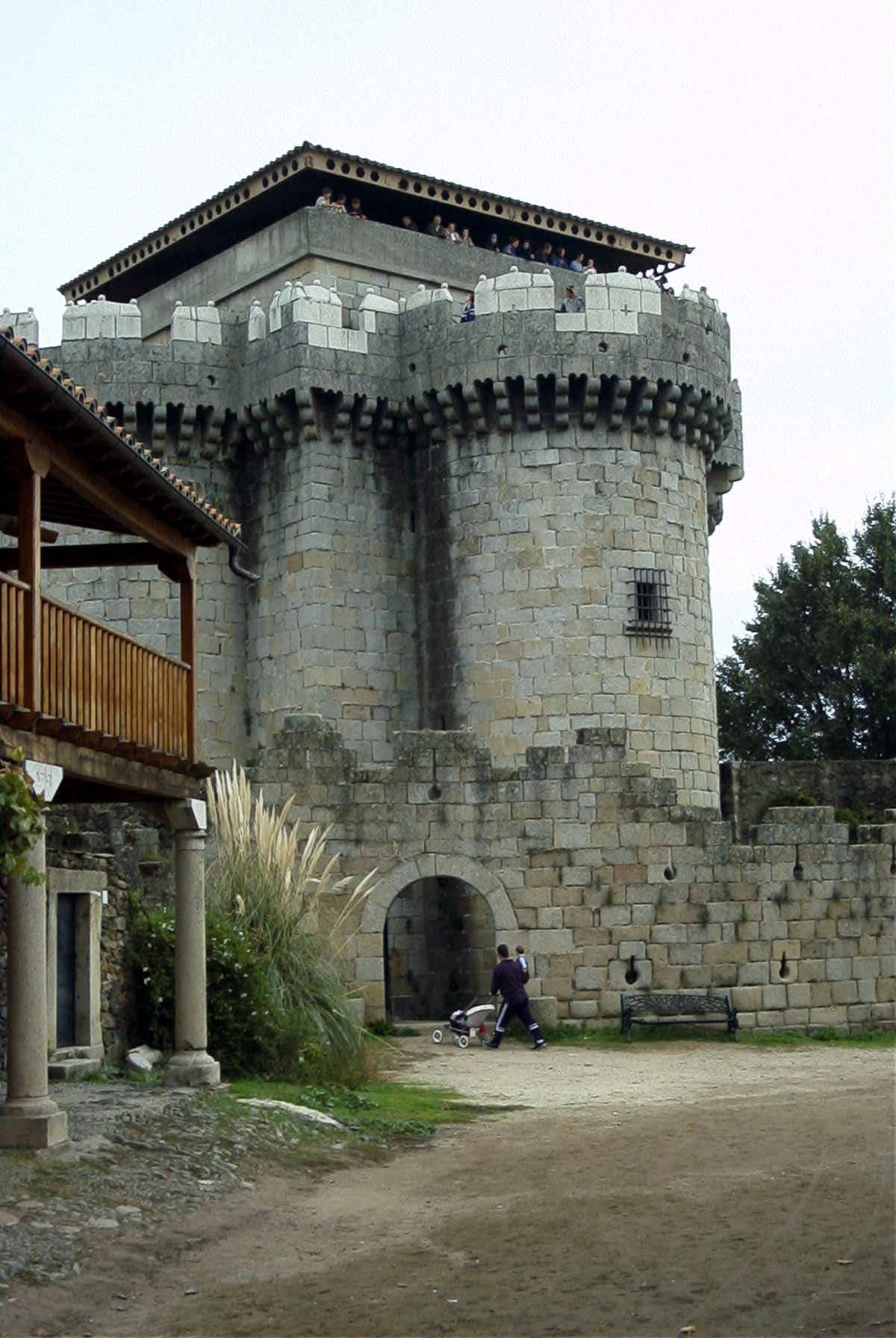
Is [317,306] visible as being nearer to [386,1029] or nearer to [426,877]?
[426,877]

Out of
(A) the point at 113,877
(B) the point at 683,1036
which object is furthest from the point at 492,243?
(A) the point at 113,877

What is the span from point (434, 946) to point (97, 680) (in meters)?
11.5

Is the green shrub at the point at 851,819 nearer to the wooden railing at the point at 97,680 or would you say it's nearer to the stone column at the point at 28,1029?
the wooden railing at the point at 97,680

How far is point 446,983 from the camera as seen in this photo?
2353 cm

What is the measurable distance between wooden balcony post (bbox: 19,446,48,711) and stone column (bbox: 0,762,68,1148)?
2.04 ft

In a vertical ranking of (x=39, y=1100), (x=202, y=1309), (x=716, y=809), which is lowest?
(x=202, y=1309)

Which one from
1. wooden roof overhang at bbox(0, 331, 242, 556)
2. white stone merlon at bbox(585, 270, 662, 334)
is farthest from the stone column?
white stone merlon at bbox(585, 270, 662, 334)

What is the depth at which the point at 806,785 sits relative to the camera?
28.4m

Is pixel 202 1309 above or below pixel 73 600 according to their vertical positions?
below

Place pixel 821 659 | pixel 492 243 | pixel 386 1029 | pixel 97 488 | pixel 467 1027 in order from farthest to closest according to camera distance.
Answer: pixel 821 659, pixel 492 243, pixel 386 1029, pixel 467 1027, pixel 97 488

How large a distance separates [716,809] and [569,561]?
166 inches

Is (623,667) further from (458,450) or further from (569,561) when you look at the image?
(458,450)

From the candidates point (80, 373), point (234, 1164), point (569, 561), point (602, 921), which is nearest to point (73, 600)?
point (80, 373)

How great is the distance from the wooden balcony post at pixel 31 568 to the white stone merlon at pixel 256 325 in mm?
13548
